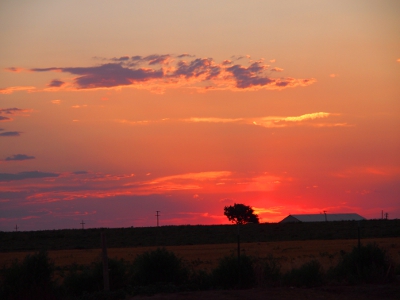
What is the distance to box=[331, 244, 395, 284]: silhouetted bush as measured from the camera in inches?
837

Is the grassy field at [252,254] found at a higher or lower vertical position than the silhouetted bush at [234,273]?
lower

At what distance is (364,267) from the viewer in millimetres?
21812

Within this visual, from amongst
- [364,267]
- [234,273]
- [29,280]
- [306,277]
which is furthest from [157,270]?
[364,267]

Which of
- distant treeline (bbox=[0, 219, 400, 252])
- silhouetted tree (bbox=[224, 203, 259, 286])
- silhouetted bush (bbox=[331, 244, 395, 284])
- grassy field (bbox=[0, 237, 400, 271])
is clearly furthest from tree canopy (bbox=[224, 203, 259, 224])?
silhouetted bush (bbox=[331, 244, 395, 284])

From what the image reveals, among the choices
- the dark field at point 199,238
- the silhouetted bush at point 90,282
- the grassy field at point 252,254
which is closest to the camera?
the silhouetted bush at point 90,282

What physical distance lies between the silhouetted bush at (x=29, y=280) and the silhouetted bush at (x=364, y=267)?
1088 cm

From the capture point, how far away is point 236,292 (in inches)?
742

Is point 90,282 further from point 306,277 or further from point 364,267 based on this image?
point 364,267

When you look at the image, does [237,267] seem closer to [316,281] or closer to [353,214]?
[316,281]

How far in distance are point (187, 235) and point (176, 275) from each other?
5578 cm

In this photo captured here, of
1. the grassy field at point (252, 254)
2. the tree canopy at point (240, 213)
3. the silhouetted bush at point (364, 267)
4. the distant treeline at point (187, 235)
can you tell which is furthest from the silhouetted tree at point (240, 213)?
the silhouetted bush at point (364, 267)

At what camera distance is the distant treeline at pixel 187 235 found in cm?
6869

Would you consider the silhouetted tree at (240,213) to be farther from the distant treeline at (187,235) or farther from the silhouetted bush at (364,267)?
the silhouetted bush at (364,267)

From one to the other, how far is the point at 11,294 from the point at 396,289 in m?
12.7
